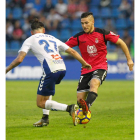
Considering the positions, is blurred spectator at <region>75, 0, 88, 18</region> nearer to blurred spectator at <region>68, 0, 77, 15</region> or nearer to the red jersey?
blurred spectator at <region>68, 0, 77, 15</region>

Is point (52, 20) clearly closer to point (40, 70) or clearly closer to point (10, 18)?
point (10, 18)

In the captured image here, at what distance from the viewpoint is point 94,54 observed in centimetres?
680

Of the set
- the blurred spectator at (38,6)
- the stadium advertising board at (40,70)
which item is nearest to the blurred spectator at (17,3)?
the blurred spectator at (38,6)

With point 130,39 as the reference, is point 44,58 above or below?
below

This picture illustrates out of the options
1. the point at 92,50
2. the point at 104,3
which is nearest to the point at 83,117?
the point at 92,50

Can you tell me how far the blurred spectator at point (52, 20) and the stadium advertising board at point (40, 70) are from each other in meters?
4.58

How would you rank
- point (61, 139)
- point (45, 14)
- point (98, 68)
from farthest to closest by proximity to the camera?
point (45, 14)
point (98, 68)
point (61, 139)

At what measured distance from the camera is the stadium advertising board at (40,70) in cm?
1767

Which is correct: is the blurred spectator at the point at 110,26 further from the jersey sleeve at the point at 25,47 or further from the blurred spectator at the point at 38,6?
the jersey sleeve at the point at 25,47

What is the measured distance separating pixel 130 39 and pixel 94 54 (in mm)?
14447

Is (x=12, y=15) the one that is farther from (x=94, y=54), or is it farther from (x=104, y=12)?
(x=94, y=54)

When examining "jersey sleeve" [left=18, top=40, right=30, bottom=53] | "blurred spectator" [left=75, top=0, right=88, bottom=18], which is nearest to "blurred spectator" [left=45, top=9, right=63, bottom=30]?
"blurred spectator" [left=75, top=0, right=88, bottom=18]

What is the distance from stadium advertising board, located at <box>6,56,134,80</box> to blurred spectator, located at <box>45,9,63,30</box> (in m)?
4.58
